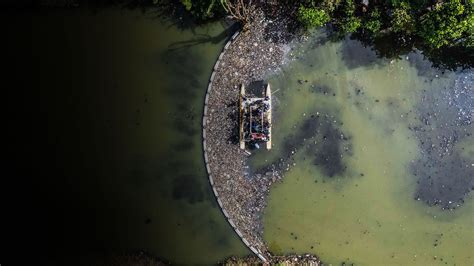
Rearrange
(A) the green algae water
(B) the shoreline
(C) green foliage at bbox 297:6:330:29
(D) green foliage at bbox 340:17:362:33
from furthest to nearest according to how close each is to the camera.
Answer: (B) the shoreline → (A) the green algae water → (D) green foliage at bbox 340:17:362:33 → (C) green foliage at bbox 297:6:330:29

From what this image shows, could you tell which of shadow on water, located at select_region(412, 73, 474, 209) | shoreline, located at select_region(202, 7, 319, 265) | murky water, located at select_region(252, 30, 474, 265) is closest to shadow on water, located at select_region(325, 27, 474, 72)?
murky water, located at select_region(252, 30, 474, 265)

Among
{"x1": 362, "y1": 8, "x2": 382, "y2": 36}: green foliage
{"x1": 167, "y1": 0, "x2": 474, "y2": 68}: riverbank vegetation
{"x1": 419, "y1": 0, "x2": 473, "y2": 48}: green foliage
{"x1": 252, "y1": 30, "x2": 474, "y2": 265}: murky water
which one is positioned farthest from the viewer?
{"x1": 252, "y1": 30, "x2": 474, "y2": 265}: murky water

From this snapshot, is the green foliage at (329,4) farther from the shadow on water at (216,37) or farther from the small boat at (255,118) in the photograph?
the small boat at (255,118)

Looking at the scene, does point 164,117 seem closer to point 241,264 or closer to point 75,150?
point 75,150

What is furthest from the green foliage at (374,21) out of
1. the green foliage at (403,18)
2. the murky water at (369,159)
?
the murky water at (369,159)

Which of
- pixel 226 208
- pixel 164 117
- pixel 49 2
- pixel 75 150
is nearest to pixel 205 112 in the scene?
pixel 164 117

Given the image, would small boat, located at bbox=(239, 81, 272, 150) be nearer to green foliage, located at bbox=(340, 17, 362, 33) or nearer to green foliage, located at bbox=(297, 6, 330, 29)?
green foliage, located at bbox=(297, 6, 330, 29)
